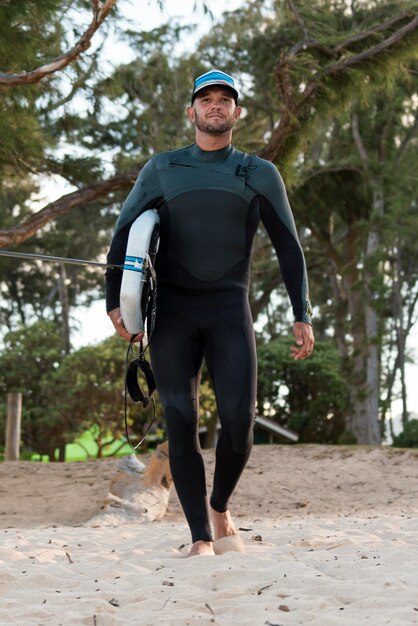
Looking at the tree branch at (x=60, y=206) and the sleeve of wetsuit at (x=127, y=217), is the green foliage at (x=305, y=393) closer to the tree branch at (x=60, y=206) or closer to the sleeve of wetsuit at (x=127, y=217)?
the tree branch at (x=60, y=206)

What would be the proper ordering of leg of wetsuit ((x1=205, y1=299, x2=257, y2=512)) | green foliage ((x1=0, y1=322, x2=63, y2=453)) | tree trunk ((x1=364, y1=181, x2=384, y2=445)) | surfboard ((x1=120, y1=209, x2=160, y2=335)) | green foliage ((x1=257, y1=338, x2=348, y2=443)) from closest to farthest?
surfboard ((x1=120, y1=209, x2=160, y2=335)), leg of wetsuit ((x1=205, y1=299, x2=257, y2=512)), tree trunk ((x1=364, y1=181, x2=384, y2=445)), green foliage ((x1=0, y1=322, x2=63, y2=453)), green foliage ((x1=257, y1=338, x2=348, y2=443))

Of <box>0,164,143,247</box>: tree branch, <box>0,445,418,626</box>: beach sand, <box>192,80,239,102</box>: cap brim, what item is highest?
<box>0,164,143,247</box>: tree branch

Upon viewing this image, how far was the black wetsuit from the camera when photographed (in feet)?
14.0

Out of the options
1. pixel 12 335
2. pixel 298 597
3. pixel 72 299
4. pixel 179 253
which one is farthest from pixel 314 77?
pixel 72 299

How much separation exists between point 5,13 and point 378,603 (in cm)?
666

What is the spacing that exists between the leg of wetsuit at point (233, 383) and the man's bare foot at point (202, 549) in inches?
10.1

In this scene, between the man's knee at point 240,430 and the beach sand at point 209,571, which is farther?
the man's knee at point 240,430

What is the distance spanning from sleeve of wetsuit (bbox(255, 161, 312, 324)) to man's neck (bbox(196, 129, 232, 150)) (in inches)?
8.0

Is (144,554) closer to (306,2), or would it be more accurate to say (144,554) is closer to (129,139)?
(306,2)

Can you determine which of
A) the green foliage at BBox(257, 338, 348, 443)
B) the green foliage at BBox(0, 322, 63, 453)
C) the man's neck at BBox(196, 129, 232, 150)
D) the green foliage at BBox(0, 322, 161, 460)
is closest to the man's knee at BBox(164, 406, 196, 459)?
the man's neck at BBox(196, 129, 232, 150)

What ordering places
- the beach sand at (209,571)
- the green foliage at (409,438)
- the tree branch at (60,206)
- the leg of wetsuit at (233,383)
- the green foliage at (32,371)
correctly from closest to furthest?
1. the beach sand at (209,571)
2. the leg of wetsuit at (233,383)
3. the tree branch at (60,206)
4. the green foliage at (409,438)
5. the green foliage at (32,371)

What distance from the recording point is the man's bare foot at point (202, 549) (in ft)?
14.1

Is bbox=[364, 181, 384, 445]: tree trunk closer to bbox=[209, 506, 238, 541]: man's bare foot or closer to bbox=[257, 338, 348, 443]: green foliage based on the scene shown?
bbox=[257, 338, 348, 443]: green foliage

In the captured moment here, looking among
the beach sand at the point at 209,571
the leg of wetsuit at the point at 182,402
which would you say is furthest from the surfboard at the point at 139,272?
the beach sand at the point at 209,571
